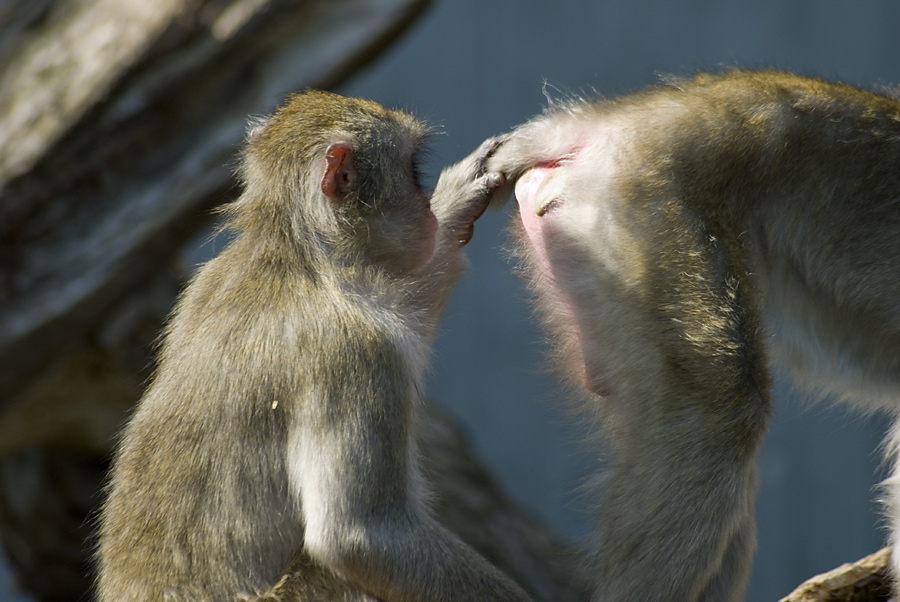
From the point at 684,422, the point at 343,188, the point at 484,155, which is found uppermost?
the point at 343,188

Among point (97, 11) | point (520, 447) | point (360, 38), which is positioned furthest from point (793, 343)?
point (520, 447)

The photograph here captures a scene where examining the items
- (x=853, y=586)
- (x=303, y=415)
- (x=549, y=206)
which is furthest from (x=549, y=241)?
(x=853, y=586)

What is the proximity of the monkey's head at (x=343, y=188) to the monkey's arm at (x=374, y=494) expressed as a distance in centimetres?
33

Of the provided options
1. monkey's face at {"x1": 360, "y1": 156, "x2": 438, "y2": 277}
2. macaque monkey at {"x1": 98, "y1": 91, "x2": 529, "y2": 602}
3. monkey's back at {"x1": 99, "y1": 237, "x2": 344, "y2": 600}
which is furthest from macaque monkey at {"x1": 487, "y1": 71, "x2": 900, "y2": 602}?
monkey's back at {"x1": 99, "y1": 237, "x2": 344, "y2": 600}

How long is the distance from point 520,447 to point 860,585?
381cm

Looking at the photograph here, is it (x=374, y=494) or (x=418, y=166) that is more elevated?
(x=418, y=166)

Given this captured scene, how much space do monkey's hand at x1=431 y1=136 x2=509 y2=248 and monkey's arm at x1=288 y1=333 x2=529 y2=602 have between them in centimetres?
59

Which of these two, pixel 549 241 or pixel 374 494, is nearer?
pixel 374 494

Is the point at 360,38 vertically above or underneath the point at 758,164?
above

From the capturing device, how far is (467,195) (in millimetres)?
2893

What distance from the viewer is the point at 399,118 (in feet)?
9.21

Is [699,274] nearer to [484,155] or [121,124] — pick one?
[484,155]

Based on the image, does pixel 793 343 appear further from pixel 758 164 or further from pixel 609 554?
pixel 609 554

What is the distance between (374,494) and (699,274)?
96 centimetres
